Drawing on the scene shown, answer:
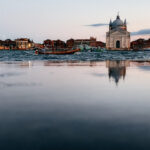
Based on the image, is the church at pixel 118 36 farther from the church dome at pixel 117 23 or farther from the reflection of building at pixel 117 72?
the reflection of building at pixel 117 72

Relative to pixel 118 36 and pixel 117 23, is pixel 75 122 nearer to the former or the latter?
pixel 117 23

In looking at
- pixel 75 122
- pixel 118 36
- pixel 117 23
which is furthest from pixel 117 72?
pixel 118 36

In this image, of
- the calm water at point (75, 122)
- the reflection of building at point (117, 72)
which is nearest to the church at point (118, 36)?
the reflection of building at point (117, 72)

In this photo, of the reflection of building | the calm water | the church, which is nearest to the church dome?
the church

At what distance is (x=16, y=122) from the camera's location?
4562 mm

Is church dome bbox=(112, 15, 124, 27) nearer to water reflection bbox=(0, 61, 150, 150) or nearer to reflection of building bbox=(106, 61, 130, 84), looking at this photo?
reflection of building bbox=(106, 61, 130, 84)

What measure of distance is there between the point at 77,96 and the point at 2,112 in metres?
2.56

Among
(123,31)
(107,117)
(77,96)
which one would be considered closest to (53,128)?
(107,117)

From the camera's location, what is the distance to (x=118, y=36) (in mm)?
172000

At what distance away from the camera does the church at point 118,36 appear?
168m

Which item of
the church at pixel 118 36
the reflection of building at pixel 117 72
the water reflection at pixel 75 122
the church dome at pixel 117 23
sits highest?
the church dome at pixel 117 23

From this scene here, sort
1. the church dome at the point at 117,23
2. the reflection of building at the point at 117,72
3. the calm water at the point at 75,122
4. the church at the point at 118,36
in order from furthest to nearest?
the church at the point at 118,36, the church dome at the point at 117,23, the reflection of building at the point at 117,72, the calm water at the point at 75,122

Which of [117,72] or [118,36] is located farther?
[118,36]

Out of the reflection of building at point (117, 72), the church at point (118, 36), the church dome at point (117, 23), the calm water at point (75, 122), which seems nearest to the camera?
the calm water at point (75, 122)
